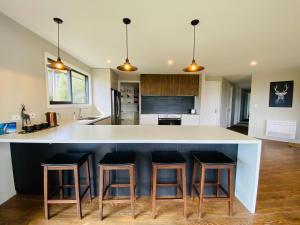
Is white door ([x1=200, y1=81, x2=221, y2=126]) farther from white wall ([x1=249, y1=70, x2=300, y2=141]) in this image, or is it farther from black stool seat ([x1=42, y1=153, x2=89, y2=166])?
black stool seat ([x1=42, y1=153, x2=89, y2=166])

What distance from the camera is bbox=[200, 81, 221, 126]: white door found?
5.79m

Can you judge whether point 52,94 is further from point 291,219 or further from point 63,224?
point 291,219

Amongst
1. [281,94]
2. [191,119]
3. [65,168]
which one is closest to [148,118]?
[191,119]

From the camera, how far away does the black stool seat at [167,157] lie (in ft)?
5.20

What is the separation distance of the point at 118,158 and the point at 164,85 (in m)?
4.21

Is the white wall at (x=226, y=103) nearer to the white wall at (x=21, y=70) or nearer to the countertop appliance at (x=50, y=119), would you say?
the countertop appliance at (x=50, y=119)

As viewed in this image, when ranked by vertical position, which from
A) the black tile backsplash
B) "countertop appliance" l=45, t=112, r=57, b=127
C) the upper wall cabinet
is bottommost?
"countertop appliance" l=45, t=112, r=57, b=127

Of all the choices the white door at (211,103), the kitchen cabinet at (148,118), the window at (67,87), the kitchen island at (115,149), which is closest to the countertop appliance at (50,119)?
the window at (67,87)

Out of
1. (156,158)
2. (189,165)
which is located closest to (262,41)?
(189,165)

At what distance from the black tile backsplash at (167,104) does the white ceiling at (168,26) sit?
2473 mm

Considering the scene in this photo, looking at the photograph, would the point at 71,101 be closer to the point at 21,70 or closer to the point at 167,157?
the point at 21,70

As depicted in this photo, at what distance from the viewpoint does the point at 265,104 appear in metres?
4.98

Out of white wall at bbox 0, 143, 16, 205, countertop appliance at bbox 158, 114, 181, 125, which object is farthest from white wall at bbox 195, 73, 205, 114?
white wall at bbox 0, 143, 16, 205

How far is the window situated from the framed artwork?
6.09 meters
